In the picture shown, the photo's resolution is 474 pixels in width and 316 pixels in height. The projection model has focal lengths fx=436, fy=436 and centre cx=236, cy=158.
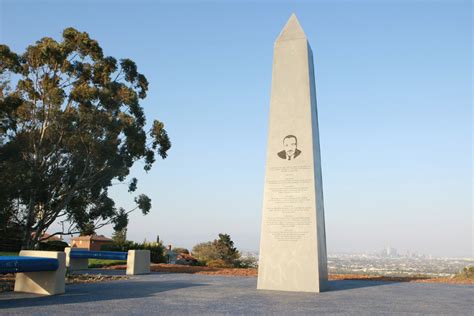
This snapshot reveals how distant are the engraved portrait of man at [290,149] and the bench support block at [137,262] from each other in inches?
261

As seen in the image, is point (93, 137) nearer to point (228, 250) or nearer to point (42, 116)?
point (42, 116)

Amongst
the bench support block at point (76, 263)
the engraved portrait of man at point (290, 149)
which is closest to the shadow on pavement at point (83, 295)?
the engraved portrait of man at point (290, 149)

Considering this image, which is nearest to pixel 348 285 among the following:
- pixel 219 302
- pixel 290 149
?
pixel 290 149

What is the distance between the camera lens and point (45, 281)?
9.12m

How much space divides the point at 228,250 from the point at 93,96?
44.0 ft

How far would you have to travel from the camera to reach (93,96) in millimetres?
22719

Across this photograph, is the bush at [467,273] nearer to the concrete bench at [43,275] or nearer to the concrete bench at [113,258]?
the concrete bench at [113,258]

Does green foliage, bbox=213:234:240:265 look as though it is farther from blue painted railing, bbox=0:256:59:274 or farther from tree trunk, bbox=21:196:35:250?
blue painted railing, bbox=0:256:59:274

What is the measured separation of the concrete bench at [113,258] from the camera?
1529 centimetres

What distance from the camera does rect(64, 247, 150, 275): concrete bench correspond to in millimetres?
15289

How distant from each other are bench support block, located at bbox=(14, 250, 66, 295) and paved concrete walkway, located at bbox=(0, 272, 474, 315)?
1.01ft

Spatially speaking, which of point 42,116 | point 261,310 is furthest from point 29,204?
point 261,310

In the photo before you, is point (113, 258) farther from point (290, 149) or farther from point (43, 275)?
point (290, 149)

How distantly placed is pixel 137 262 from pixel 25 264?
7.56 meters
